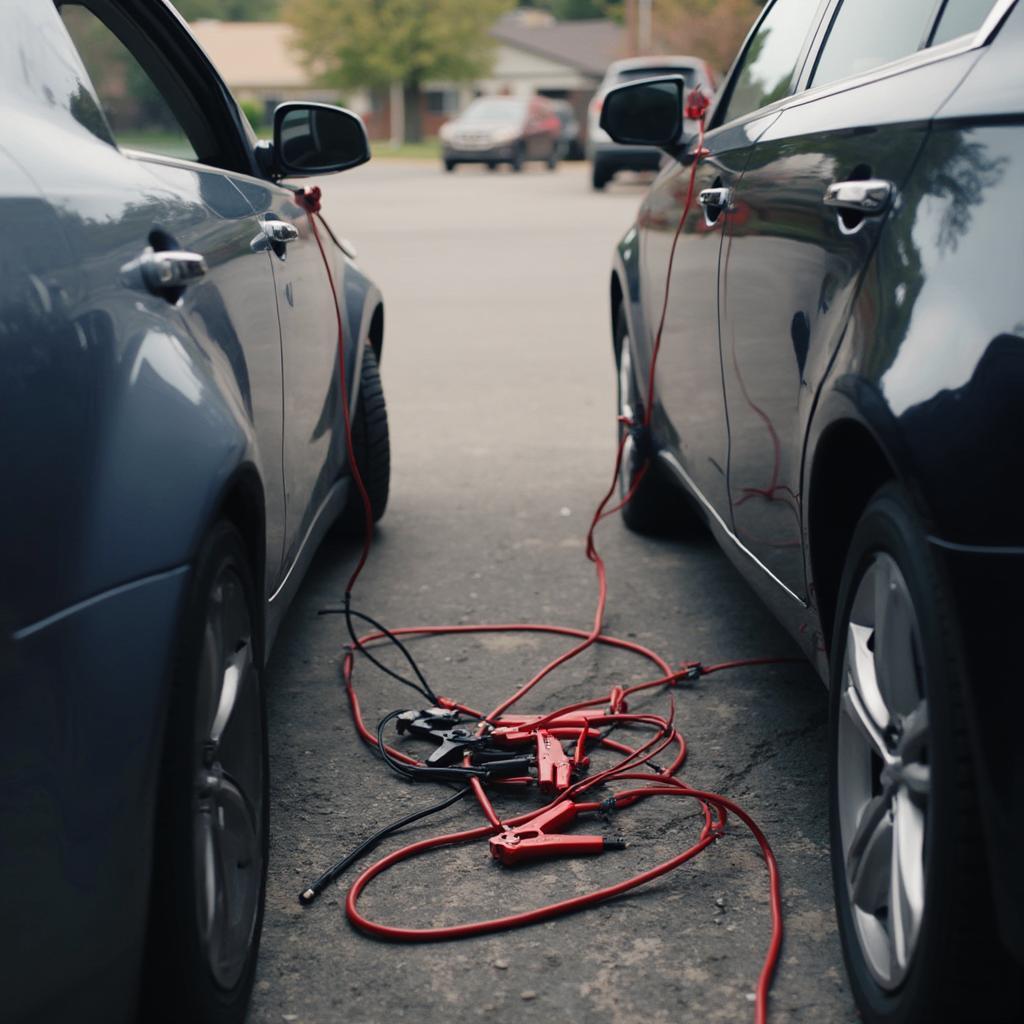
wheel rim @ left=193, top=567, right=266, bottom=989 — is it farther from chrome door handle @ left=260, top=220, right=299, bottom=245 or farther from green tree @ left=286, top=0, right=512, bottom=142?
green tree @ left=286, top=0, right=512, bottom=142

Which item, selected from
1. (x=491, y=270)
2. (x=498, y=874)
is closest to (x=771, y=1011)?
(x=498, y=874)

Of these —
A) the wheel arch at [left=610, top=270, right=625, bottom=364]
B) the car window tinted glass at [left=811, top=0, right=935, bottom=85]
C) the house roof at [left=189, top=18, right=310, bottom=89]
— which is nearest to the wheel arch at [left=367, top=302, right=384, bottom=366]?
the wheel arch at [left=610, top=270, right=625, bottom=364]

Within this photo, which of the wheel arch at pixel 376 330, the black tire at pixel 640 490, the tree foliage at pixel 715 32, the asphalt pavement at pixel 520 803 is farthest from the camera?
the tree foliage at pixel 715 32

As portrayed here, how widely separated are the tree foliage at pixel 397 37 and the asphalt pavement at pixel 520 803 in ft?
217

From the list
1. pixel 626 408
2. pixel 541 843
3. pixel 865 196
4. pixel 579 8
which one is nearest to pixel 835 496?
pixel 865 196

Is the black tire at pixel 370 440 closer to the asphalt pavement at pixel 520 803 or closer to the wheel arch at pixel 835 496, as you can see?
the asphalt pavement at pixel 520 803

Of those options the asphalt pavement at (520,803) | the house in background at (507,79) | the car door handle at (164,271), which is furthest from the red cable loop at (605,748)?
the house in background at (507,79)

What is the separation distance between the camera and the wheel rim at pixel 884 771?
1896mm

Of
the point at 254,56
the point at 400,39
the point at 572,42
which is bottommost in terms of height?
the point at 254,56

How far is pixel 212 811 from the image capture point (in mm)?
2023

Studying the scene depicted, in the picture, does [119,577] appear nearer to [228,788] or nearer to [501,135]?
[228,788]

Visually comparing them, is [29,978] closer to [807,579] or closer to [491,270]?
[807,579]

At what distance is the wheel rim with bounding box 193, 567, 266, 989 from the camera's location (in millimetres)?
1939

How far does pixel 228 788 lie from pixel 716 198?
1.85m
